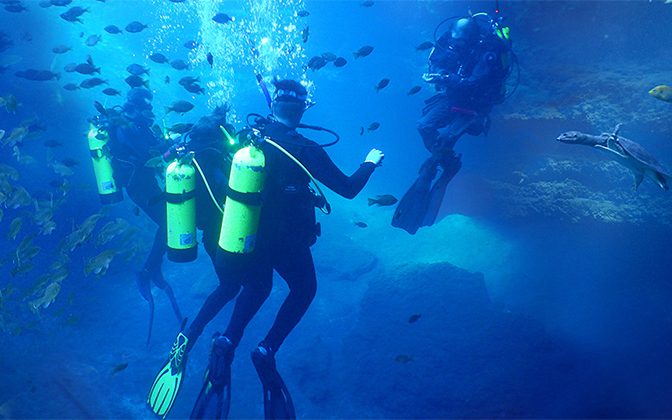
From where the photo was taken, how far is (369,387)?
6855 millimetres

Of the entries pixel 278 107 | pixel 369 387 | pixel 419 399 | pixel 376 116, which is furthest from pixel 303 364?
pixel 376 116

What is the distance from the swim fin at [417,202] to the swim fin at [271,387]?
362cm

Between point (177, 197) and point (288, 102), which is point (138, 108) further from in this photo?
point (288, 102)

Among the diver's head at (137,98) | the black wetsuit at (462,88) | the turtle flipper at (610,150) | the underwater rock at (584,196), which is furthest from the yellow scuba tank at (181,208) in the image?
the underwater rock at (584,196)

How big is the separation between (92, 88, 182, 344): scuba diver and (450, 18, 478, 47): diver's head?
6.00m

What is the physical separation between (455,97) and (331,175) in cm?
432

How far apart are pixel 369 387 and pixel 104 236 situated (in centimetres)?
629

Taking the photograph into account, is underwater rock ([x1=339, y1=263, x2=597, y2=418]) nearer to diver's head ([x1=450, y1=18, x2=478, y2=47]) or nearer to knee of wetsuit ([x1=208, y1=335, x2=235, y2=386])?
knee of wetsuit ([x1=208, y1=335, x2=235, y2=386])

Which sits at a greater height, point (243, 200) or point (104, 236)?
point (243, 200)

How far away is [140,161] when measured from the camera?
23.8 feet

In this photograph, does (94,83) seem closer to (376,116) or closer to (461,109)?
(461,109)

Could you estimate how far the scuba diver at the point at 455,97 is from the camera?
6555mm

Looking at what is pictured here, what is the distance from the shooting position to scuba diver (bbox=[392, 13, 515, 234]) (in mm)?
6555

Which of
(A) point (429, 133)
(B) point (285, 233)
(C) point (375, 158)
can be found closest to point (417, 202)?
(A) point (429, 133)
